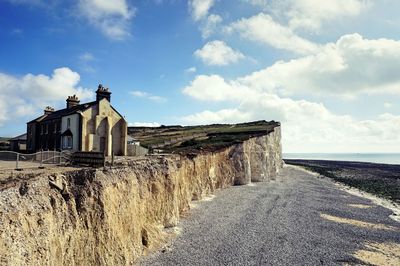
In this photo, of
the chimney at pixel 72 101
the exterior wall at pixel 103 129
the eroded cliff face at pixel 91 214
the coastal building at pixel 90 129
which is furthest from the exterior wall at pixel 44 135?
the eroded cliff face at pixel 91 214

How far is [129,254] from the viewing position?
1806cm

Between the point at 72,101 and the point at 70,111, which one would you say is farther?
the point at 72,101

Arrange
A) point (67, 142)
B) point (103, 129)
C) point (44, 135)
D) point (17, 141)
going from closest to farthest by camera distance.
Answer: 1. point (67, 142)
2. point (103, 129)
3. point (44, 135)
4. point (17, 141)

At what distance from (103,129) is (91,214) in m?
26.5

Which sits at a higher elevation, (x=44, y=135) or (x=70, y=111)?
(x=70, y=111)

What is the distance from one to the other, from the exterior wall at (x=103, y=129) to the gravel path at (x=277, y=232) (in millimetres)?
14902

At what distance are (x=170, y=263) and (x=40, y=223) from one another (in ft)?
31.3

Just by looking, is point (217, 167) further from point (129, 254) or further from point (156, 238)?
point (129, 254)

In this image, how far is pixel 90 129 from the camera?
38969 millimetres

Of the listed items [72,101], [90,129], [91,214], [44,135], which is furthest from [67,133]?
[91,214]

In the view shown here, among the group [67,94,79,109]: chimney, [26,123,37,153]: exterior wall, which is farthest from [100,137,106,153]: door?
[26,123,37,153]: exterior wall

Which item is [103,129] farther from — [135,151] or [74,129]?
[135,151]

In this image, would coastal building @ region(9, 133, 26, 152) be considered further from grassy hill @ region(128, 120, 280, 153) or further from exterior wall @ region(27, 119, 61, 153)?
grassy hill @ region(128, 120, 280, 153)

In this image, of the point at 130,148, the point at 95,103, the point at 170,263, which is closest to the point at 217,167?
the point at 130,148
